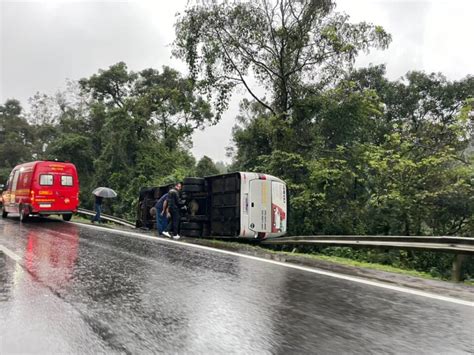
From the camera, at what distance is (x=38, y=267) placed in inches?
243

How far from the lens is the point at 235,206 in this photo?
37.6 feet

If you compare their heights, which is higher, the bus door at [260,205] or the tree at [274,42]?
the tree at [274,42]

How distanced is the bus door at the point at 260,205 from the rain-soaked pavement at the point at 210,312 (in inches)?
192

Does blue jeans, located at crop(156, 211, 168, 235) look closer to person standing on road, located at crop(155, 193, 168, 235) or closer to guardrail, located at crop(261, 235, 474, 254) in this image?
person standing on road, located at crop(155, 193, 168, 235)

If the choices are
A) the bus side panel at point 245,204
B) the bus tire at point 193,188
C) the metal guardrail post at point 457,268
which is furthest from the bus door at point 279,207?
the metal guardrail post at point 457,268

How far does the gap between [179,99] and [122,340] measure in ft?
79.3

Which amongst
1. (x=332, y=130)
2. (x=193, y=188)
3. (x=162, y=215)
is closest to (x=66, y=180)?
(x=162, y=215)

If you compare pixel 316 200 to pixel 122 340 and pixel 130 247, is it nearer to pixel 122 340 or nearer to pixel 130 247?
pixel 130 247

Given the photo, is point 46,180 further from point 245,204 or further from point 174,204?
point 245,204

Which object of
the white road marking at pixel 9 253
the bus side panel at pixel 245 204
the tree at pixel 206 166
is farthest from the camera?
the tree at pixel 206 166

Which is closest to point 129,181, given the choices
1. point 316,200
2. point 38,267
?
point 316,200

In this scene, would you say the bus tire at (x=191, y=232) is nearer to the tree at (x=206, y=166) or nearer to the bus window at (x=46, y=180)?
the bus window at (x=46, y=180)

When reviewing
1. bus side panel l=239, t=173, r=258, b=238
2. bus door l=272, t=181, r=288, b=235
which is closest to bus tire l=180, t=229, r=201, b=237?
bus side panel l=239, t=173, r=258, b=238

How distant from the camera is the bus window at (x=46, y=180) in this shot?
15242 millimetres
